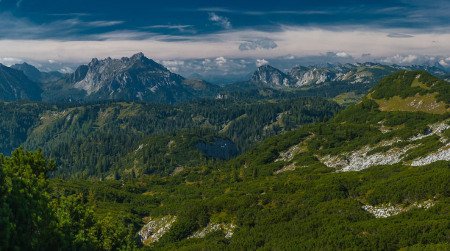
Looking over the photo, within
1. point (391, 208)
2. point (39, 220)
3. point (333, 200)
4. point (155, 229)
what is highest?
point (39, 220)

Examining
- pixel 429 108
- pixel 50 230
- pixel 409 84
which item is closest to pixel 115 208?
pixel 50 230

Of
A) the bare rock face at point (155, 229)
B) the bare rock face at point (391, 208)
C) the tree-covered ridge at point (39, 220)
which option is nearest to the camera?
the tree-covered ridge at point (39, 220)

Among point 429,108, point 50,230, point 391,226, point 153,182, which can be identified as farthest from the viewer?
point 153,182

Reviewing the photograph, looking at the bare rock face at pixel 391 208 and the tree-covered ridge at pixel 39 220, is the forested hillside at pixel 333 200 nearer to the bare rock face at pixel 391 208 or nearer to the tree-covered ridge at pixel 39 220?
the bare rock face at pixel 391 208

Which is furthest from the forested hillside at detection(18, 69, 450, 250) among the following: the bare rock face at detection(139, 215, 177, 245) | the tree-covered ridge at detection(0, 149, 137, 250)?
the tree-covered ridge at detection(0, 149, 137, 250)

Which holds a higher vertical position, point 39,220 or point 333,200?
point 39,220

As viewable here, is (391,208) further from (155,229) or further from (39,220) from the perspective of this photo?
(39,220)

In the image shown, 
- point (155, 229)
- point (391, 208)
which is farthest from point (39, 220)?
point (155, 229)

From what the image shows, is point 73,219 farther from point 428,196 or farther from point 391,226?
point 428,196

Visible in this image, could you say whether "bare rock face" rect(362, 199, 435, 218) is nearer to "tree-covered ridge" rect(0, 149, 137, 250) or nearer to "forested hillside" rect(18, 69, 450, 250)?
"forested hillside" rect(18, 69, 450, 250)

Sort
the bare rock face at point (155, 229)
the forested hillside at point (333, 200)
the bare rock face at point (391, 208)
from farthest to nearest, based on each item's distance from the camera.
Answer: the bare rock face at point (155, 229) < the bare rock face at point (391, 208) < the forested hillside at point (333, 200)

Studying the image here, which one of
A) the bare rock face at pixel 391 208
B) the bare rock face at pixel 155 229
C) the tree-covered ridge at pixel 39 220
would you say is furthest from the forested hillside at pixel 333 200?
the tree-covered ridge at pixel 39 220
